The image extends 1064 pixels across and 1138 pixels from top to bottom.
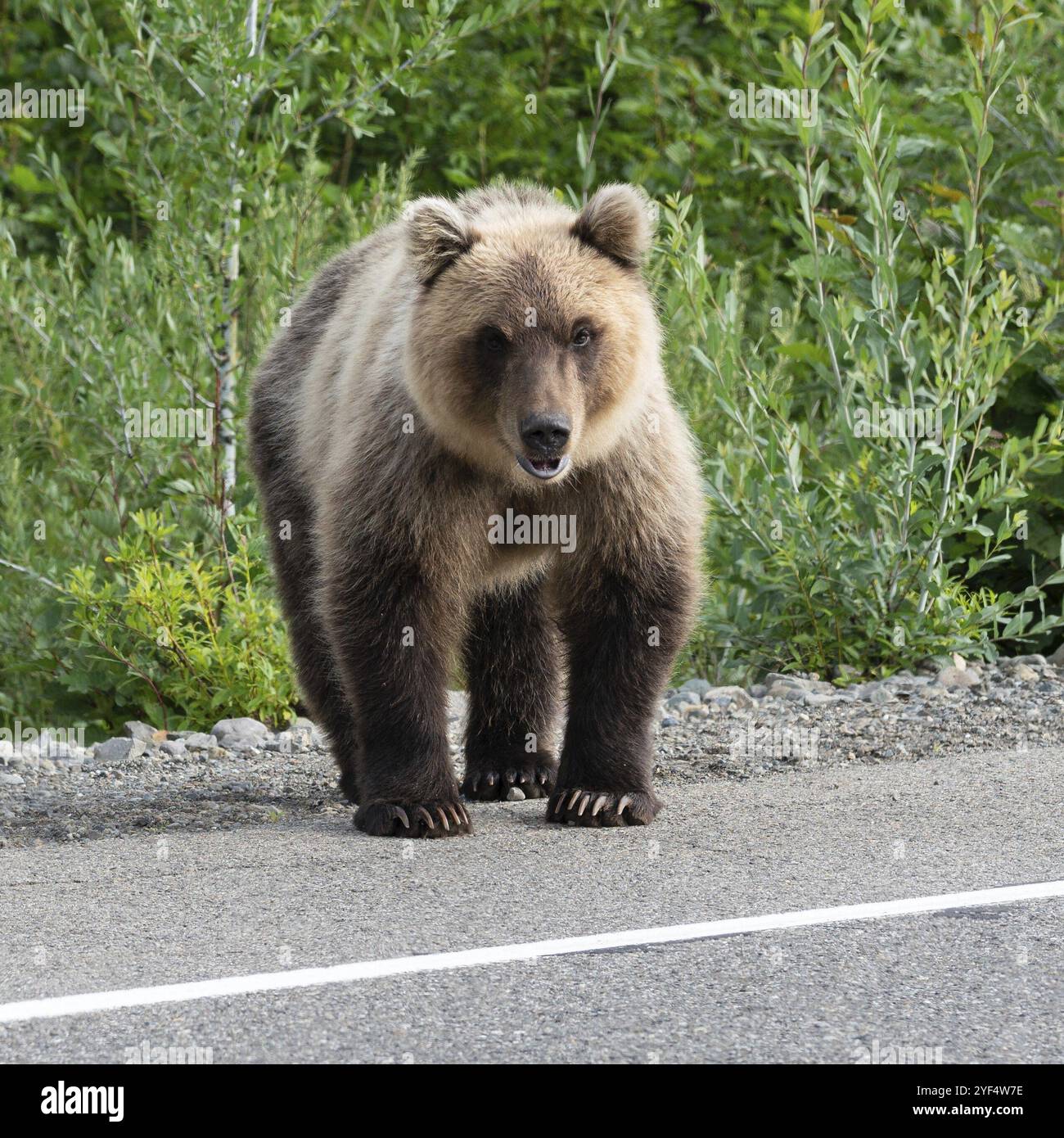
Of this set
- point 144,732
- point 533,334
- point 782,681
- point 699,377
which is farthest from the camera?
point 699,377

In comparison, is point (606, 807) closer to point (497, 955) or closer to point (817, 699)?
point (497, 955)

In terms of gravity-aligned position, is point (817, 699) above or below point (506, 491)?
below

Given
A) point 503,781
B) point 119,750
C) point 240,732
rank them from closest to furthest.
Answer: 1. point 503,781
2. point 119,750
3. point 240,732

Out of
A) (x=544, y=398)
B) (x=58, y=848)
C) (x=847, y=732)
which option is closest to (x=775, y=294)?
(x=847, y=732)

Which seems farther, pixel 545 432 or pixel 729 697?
pixel 729 697

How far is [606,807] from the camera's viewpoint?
5.29m

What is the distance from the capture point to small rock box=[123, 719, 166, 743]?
7145 millimetres

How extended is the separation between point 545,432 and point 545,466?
0.12 meters

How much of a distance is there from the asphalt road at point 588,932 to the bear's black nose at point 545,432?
1149 millimetres

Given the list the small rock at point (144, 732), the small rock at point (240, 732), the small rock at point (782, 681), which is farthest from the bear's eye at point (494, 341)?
the small rock at point (782, 681)

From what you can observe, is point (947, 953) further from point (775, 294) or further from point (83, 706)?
point (775, 294)

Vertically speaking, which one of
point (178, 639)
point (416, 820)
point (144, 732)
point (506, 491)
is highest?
point (506, 491)

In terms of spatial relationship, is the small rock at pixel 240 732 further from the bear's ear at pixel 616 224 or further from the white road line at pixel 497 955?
the white road line at pixel 497 955

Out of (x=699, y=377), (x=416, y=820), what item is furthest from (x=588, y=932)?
(x=699, y=377)
